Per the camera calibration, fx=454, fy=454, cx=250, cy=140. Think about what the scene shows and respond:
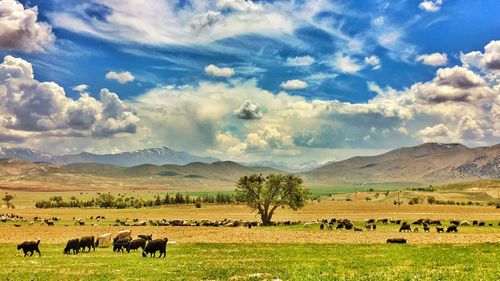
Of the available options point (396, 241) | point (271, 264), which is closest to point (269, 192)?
point (396, 241)

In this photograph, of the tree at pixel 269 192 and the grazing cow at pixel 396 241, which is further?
the tree at pixel 269 192

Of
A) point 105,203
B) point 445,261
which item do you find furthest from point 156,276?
point 105,203

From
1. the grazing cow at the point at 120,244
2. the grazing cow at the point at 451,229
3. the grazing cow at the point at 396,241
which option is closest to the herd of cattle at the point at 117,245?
the grazing cow at the point at 120,244

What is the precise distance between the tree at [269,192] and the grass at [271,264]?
41948mm

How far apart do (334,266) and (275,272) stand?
444 centimetres

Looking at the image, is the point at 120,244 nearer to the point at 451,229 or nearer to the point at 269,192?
the point at 269,192

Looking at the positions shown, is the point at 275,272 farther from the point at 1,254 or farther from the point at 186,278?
the point at 1,254

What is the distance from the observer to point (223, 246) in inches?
1746

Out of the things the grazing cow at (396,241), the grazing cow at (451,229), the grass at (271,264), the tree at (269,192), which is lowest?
the grazing cow at (451,229)

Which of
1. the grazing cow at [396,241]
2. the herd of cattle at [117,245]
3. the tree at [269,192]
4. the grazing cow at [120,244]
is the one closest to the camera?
the herd of cattle at [117,245]

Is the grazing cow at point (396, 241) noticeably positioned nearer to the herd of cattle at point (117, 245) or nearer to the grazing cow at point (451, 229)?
the grazing cow at point (451, 229)

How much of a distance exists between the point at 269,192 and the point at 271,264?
54.6 meters

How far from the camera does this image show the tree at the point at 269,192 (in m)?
84.0

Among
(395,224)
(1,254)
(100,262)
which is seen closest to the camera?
(100,262)
